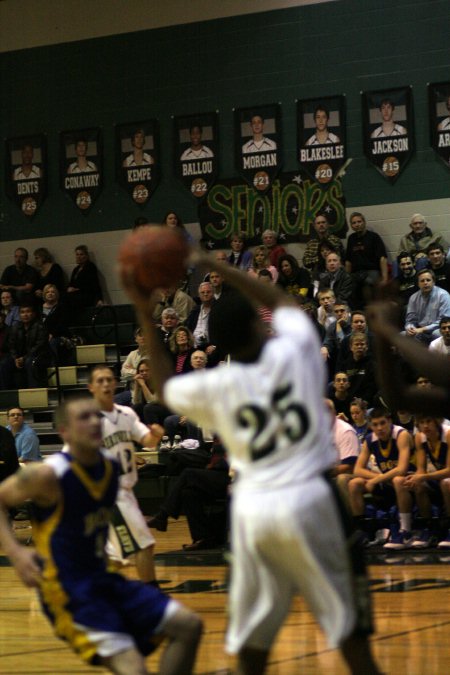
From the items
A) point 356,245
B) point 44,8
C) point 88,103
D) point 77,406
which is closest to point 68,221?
point 88,103

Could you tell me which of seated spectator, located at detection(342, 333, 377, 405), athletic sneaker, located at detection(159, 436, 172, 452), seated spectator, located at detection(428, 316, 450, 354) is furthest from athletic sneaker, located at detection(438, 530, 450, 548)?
athletic sneaker, located at detection(159, 436, 172, 452)

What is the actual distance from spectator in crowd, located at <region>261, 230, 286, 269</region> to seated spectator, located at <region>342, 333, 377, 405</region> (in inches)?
135

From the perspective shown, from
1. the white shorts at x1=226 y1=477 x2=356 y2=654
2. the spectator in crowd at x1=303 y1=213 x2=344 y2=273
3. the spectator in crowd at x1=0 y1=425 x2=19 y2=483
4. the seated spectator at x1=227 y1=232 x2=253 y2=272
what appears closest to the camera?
the white shorts at x1=226 y1=477 x2=356 y2=654

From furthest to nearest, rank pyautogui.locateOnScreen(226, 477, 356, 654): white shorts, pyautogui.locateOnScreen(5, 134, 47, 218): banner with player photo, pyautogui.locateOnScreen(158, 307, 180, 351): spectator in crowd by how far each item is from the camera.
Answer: pyautogui.locateOnScreen(5, 134, 47, 218): banner with player photo → pyautogui.locateOnScreen(158, 307, 180, 351): spectator in crowd → pyautogui.locateOnScreen(226, 477, 356, 654): white shorts

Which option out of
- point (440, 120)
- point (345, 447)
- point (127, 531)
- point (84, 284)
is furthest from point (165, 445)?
point (440, 120)

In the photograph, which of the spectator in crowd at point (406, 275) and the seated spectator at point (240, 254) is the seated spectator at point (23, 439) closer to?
the seated spectator at point (240, 254)

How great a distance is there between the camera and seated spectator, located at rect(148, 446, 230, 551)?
10219mm

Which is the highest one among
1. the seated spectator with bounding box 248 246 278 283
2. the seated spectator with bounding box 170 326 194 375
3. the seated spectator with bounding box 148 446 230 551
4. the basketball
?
the basketball

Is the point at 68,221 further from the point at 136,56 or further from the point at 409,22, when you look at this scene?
the point at 409,22

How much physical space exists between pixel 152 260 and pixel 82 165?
47.0ft

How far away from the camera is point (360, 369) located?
11625 millimetres

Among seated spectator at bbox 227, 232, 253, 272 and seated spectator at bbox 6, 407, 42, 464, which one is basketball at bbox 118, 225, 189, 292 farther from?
seated spectator at bbox 227, 232, 253, 272

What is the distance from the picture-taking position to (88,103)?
700 inches

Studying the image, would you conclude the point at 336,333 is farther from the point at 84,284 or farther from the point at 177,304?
the point at 84,284
